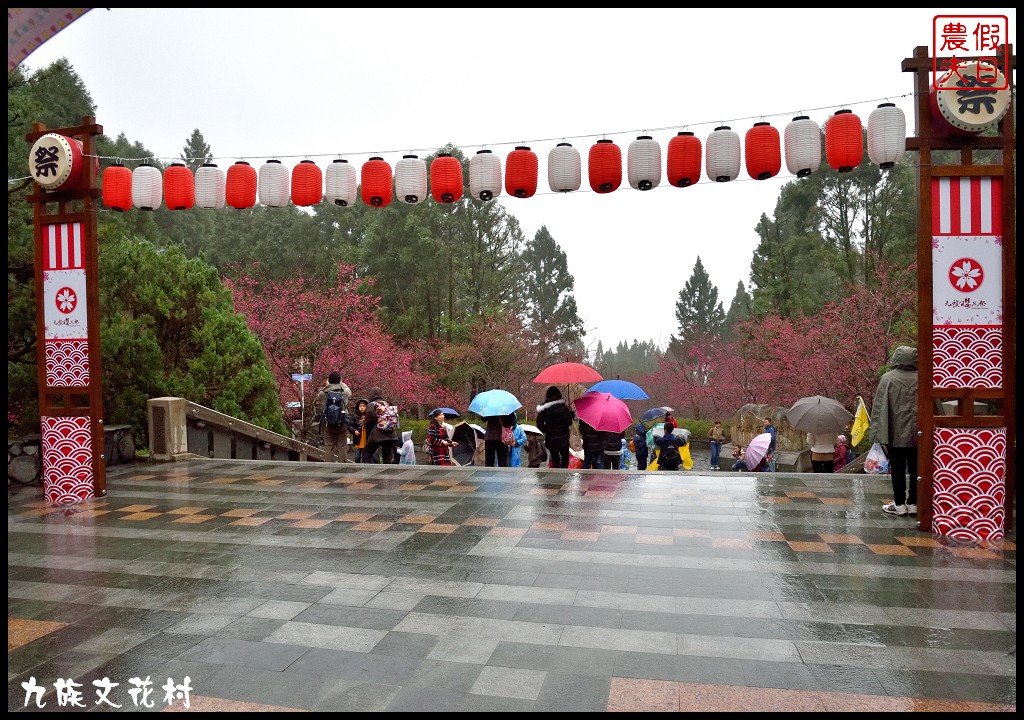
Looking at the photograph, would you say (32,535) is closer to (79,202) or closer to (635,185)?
(79,202)

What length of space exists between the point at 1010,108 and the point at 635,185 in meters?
4.16

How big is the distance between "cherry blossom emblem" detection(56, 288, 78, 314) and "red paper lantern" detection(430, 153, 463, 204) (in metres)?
4.71

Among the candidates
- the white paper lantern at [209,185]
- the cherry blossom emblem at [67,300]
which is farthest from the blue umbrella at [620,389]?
the cherry blossom emblem at [67,300]

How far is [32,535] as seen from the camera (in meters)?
6.79

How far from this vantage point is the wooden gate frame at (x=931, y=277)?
20.6 ft

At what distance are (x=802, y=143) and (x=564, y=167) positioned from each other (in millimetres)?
3004

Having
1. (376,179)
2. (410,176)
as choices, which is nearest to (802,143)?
(410,176)

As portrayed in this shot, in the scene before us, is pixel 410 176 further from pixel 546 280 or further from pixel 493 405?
pixel 546 280

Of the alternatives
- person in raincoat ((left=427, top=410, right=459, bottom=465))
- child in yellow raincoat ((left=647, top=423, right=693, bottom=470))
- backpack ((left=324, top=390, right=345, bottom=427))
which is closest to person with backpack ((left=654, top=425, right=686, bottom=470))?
→ child in yellow raincoat ((left=647, top=423, right=693, bottom=470))

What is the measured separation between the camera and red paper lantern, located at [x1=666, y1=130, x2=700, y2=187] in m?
8.82

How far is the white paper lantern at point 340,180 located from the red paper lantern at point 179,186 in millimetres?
1898

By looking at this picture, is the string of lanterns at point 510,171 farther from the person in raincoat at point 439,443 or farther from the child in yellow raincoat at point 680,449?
the child in yellow raincoat at point 680,449

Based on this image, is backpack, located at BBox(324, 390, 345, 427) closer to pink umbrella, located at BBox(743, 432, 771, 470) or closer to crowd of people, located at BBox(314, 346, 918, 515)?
crowd of people, located at BBox(314, 346, 918, 515)

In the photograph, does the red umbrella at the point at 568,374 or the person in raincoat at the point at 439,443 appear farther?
the person in raincoat at the point at 439,443
